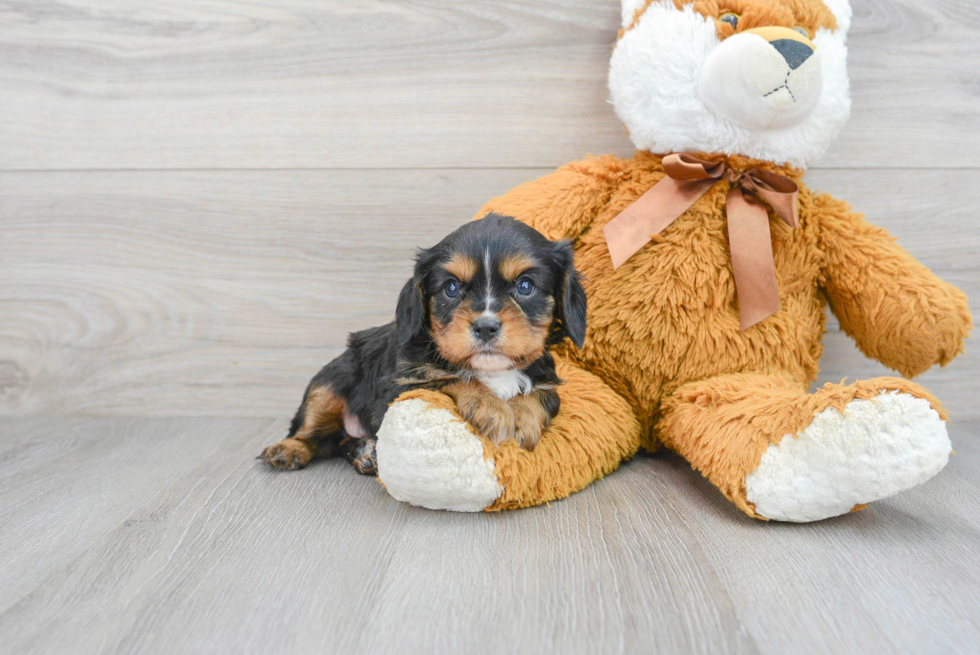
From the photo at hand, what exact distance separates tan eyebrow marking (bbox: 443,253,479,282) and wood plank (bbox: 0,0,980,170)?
2.89 feet

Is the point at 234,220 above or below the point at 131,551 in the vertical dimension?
above

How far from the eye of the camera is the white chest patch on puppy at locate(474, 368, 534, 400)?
5.31ft

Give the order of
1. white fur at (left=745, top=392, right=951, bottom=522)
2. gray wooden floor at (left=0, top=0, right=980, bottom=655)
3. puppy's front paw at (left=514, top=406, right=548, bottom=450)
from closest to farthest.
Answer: white fur at (left=745, top=392, right=951, bottom=522) < puppy's front paw at (left=514, top=406, right=548, bottom=450) < gray wooden floor at (left=0, top=0, right=980, bottom=655)

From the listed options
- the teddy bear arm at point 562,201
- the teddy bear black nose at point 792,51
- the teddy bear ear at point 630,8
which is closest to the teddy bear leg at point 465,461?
the teddy bear arm at point 562,201

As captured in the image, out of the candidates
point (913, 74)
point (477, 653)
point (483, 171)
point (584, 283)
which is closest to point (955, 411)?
point (913, 74)

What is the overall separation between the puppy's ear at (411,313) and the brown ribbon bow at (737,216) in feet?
1.81

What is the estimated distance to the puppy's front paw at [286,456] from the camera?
1.91 metres

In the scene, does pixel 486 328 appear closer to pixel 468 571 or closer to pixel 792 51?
pixel 468 571

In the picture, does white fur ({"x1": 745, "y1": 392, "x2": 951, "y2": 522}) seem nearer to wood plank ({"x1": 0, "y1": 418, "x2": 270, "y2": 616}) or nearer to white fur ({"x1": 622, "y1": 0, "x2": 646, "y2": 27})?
white fur ({"x1": 622, "y1": 0, "x2": 646, "y2": 27})

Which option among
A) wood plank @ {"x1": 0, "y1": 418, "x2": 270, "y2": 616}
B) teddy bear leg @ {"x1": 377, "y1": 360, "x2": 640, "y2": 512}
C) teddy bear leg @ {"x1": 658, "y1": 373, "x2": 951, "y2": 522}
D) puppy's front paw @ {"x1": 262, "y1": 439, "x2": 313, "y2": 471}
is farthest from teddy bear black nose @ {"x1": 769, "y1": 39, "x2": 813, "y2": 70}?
wood plank @ {"x1": 0, "y1": 418, "x2": 270, "y2": 616}

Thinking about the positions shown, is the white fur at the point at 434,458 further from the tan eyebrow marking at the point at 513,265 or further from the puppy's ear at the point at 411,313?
the tan eyebrow marking at the point at 513,265

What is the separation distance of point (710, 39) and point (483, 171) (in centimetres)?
84

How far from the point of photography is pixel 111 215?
2.35m

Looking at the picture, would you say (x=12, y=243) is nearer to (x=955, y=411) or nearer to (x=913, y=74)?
(x=913, y=74)
